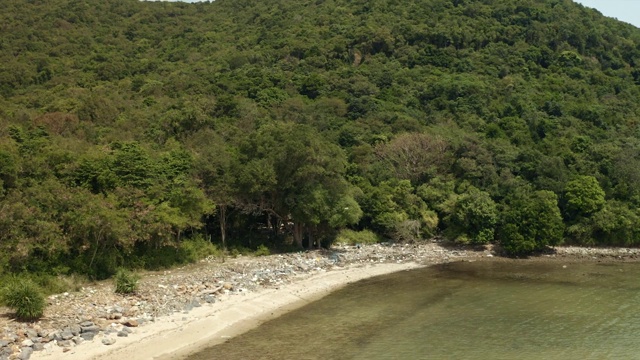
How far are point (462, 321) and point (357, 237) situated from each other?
2147cm

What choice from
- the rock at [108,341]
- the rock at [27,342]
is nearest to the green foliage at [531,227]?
the rock at [108,341]

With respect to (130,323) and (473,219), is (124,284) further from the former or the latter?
(473,219)

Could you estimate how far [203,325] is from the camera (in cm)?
2281

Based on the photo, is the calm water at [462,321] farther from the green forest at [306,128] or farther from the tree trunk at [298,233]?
the tree trunk at [298,233]

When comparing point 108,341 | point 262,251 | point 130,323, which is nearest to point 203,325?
point 130,323

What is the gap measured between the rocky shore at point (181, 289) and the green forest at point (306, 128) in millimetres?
2217

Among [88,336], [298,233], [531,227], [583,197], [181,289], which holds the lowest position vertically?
[88,336]

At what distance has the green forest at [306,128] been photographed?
31.5 meters

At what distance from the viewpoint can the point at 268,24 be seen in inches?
4144

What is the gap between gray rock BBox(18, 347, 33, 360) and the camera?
1758 centimetres

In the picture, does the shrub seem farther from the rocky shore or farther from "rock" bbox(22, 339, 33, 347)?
"rock" bbox(22, 339, 33, 347)

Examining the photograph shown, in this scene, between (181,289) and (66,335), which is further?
(181,289)

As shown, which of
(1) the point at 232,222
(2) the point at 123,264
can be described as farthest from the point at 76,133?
(2) the point at 123,264

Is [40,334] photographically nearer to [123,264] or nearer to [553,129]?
[123,264]
